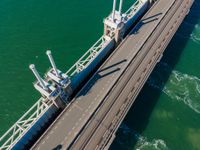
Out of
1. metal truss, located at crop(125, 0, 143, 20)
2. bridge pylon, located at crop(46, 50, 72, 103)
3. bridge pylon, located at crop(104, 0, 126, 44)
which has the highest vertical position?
metal truss, located at crop(125, 0, 143, 20)

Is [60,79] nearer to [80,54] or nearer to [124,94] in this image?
[124,94]

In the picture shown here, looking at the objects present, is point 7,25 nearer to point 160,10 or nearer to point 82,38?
point 82,38

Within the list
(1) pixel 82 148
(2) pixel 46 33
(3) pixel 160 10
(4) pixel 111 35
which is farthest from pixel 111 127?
(3) pixel 160 10

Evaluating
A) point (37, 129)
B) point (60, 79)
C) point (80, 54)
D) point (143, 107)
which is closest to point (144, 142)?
point (143, 107)

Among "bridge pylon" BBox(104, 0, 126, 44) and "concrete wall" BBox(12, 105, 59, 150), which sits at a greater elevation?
"bridge pylon" BBox(104, 0, 126, 44)

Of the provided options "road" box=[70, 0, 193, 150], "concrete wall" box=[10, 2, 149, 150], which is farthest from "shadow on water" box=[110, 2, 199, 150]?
"concrete wall" box=[10, 2, 149, 150]

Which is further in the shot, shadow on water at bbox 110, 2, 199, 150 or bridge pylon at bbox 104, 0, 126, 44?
bridge pylon at bbox 104, 0, 126, 44

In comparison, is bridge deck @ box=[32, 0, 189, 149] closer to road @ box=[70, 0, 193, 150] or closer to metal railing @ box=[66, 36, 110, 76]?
road @ box=[70, 0, 193, 150]
